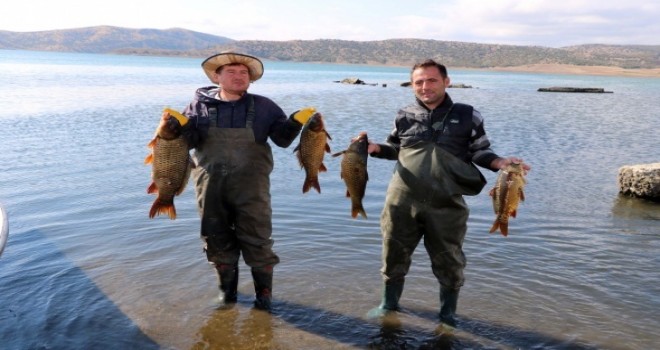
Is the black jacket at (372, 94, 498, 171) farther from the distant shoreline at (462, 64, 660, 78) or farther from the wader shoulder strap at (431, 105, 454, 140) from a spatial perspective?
the distant shoreline at (462, 64, 660, 78)

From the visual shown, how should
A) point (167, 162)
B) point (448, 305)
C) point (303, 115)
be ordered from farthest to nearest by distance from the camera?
point (448, 305)
point (303, 115)
point (167, 162)

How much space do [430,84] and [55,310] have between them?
13.5ft

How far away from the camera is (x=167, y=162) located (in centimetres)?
471

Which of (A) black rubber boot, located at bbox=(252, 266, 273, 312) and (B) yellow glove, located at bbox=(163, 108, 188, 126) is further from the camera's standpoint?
(A) black rubber boot, located at bbox=(252, 266, 273, 312)

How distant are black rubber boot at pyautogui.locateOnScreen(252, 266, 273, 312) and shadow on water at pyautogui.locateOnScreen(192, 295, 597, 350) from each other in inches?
3.3

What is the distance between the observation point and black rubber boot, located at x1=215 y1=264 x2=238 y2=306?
5.55 metres

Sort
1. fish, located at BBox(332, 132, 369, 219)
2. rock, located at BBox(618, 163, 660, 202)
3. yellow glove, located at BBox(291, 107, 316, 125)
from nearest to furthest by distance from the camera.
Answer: fish, located at BBox(332, 132, 369, 219) → yellow glove, located at BBox(291, 107, 316, 125) → rock, located at BBox(618, 163, 660, 202)

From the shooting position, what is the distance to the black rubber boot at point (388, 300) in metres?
5.41

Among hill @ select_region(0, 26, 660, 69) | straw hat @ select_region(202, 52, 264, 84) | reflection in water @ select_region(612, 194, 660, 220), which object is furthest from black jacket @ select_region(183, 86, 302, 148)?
hill @ select_region(0, 26, 660, 69)

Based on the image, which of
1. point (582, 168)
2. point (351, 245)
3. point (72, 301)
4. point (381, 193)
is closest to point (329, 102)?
point (582, 168)

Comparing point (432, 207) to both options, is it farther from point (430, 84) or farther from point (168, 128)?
point (168, 128)

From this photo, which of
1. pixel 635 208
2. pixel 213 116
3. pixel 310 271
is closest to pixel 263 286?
pixel 310 271

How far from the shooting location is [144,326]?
5277 millimetres

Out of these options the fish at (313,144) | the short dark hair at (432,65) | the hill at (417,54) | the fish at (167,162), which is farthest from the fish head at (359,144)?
the hill at (417,54)
